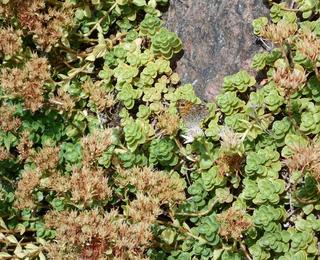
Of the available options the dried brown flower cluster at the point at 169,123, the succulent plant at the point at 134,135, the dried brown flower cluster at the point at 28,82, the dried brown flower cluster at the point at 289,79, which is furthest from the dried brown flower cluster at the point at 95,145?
the dried brown flower cluster at the point at 289,79

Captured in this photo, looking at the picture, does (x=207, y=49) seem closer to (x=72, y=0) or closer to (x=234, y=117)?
(x=234, y=117)

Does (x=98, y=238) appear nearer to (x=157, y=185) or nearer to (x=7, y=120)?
(x=157, y=185)

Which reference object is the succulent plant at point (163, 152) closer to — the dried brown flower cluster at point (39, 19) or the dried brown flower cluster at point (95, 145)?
the dried brown flower cluster at point (95, 145)

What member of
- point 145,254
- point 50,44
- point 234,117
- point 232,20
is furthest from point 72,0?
point 145,254

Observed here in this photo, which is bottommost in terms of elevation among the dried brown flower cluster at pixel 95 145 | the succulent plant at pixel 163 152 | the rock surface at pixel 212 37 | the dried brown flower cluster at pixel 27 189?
the dried brown flower cluster at pixel 27 189

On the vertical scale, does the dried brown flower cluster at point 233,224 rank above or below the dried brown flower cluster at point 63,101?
below

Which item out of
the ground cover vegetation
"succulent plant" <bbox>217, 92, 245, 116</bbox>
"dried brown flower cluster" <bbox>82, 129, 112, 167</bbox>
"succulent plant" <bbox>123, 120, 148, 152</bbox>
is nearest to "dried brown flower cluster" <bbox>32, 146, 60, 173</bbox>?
the ground cover vegetation

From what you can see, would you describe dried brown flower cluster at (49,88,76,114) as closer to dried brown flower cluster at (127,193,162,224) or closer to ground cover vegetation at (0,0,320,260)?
ground cover vegetation at (0,0,320,260)
